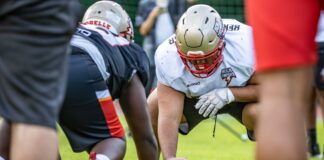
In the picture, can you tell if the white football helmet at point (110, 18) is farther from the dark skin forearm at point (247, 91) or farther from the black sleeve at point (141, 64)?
the dark skin forearm at point (247, 91)

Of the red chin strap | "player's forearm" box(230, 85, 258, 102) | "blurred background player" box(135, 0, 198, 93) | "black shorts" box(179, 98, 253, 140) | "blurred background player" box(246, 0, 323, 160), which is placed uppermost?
"blurred background player" box(246, 0, 323, 160)

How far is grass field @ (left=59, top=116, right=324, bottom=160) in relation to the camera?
6.67 m

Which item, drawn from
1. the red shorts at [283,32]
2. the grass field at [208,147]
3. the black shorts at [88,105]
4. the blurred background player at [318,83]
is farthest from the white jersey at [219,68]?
the red shorts at [283,32]

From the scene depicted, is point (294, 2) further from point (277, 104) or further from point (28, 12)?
point (28, 12)

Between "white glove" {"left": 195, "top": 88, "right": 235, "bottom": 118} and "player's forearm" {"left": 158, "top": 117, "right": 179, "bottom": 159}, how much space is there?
0.26 metres

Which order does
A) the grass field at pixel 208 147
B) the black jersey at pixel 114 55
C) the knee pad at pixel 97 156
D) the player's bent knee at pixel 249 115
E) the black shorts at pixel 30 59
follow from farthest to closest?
the grass field at pixel 208 147 → the player's bent knee at pixel 249 115 → the black jersey at pixel 114 55 → the knee pad at pixel 97 156 → the black shorts at pixel 30 59

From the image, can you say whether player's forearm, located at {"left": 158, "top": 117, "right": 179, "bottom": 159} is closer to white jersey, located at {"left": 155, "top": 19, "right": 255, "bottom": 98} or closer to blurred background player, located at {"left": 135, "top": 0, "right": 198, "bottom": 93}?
white jersey, located at {"left": 155, "top": 19, "right": 255, "bottom": 98}

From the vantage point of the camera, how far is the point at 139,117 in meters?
4.52

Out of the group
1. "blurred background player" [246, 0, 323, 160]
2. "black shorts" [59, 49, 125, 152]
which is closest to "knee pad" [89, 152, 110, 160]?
"black shorts" [59, 49, 125, 152]

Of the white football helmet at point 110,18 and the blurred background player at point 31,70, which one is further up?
the blurred background player at point 31,70

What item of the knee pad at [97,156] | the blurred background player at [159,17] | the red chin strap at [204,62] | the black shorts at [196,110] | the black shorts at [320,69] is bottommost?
the blurred background player at [159,17]

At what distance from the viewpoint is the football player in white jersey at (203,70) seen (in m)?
4.57

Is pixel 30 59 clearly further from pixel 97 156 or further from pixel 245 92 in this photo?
pixel 245 92

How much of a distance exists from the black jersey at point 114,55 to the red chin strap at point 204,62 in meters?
0.24
